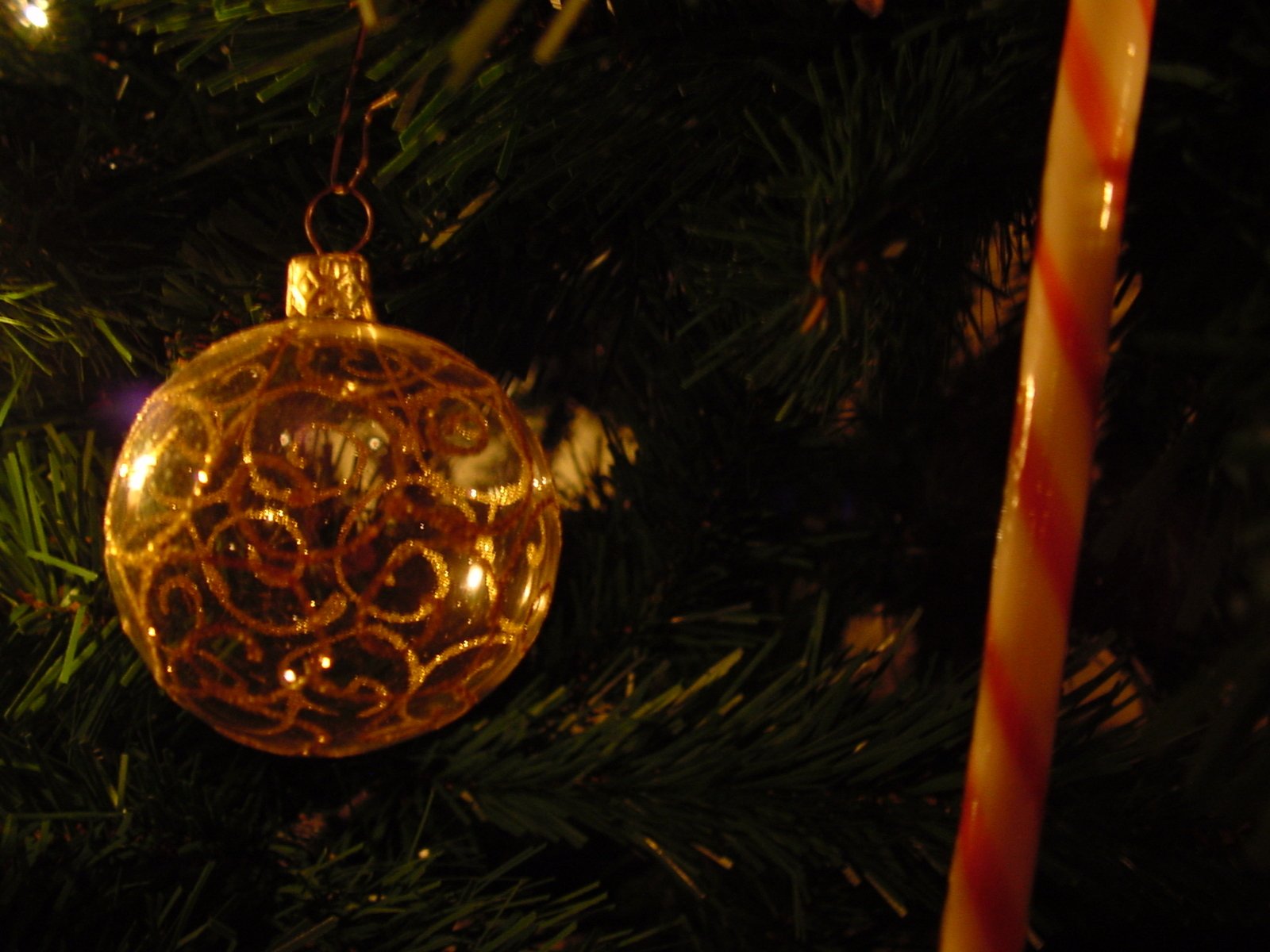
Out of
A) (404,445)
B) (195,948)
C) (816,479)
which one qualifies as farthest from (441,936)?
(816,479)

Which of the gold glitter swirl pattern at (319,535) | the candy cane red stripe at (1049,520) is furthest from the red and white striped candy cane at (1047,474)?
the gold glitter swirl pattern at (319,535)

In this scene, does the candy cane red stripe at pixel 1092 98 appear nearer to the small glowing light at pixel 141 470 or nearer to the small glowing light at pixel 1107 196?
the small glowing light at pixel 1107 196

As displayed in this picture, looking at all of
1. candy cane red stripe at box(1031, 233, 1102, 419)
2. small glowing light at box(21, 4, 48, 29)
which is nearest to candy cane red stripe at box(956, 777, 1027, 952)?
candy cane red stripe at box(1031, 233, 1102, 419)

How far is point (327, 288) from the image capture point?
35 cm

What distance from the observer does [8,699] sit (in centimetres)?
38

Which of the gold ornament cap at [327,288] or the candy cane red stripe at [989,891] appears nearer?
the candy cane red stripe at [989,891]

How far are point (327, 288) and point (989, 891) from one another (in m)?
0.30

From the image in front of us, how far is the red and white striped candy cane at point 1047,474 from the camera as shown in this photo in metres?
0.21

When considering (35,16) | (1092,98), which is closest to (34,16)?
(35,16)

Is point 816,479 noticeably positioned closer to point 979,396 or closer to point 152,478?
Result: point 979,396

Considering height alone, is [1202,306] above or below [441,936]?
above

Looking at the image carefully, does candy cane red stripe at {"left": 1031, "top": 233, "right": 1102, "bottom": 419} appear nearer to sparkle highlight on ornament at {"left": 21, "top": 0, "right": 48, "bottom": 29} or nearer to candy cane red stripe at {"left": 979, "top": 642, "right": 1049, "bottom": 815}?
candy cane red stripe at {"left": 979, "top": 642, "right": 1049, "bottom": 815}

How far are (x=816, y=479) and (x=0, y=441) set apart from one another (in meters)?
0.43

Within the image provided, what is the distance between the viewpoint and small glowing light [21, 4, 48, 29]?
0.43 meters
